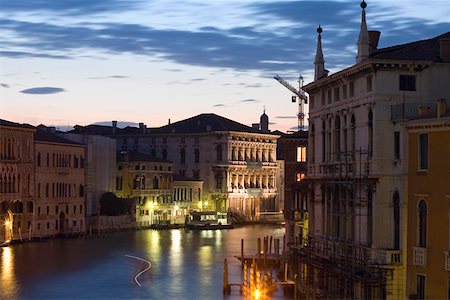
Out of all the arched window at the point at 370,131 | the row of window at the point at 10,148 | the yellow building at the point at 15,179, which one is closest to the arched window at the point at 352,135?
the arched window at the point at 370,131

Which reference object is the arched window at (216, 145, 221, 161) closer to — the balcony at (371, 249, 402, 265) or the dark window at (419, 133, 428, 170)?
the balcony at (371, 249, 402, 265)

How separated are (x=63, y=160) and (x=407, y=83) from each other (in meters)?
34.9

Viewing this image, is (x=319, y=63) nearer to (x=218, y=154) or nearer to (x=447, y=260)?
(x=447, y=260)

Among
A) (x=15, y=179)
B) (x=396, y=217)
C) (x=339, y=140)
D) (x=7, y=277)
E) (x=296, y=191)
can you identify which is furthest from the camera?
(x=15, y=179)

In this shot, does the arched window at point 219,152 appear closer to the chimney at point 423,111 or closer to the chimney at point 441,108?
the chimney at point 423,111

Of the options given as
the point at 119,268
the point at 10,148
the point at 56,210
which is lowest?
the point at 119,268

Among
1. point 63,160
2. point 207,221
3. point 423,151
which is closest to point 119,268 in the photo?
point 63,160

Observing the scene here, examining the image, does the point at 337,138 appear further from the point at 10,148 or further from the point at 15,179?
the point at 15,179

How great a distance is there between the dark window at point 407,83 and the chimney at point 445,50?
780mm

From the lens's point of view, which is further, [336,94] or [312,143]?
[312,143]

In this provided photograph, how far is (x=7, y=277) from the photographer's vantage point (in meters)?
32.3

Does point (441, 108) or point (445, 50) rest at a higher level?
point (445, 50)

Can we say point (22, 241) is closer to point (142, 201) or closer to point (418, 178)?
point (142, 201)

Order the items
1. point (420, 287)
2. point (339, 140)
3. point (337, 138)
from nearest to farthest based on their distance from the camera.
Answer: point (420, 287) → point (339, 140) → point (337, 138)
